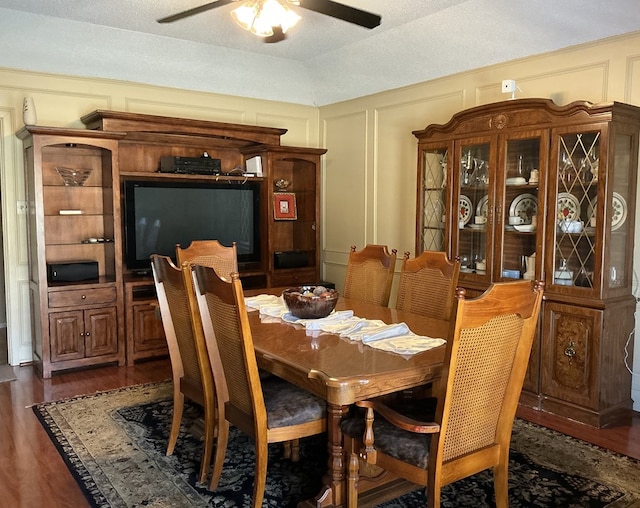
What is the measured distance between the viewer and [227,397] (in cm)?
255

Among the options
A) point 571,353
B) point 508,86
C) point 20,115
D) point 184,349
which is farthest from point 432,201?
point 20,115

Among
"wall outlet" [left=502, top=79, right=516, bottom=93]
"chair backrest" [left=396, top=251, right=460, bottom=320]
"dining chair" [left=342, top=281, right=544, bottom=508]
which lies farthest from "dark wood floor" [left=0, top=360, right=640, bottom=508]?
"wall outlet" [left=502, top=79, right=516, bottom=93]

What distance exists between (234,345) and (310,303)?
640 mm

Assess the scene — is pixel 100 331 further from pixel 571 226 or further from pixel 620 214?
pixel 620 214

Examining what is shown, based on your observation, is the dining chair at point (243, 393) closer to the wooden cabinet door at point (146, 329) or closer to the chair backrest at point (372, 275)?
the chair backrest at point (372, 275)

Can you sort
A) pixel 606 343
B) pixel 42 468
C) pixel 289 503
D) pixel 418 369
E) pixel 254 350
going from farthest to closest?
pixel 606 343
pixel 42 468
pixel 289 503
pixel 254 350
pixel 418 369

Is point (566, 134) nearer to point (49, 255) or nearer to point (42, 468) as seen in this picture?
point (42, 468)

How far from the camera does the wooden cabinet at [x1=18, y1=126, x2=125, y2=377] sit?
4285 mm

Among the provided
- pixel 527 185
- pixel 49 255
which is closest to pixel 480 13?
pixel 527 185

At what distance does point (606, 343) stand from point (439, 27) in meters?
2.61

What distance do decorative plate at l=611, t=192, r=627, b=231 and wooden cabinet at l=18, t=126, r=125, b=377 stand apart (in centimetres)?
366

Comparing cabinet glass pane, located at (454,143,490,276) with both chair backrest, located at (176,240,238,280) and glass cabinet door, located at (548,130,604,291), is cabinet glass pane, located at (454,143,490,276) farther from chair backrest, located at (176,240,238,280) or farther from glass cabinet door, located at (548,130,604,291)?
chair backrest, located at (176,240,238,280)

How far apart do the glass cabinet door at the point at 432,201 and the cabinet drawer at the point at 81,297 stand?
2538 millimetres

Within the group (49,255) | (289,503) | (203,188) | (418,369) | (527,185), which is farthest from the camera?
(203,188)
